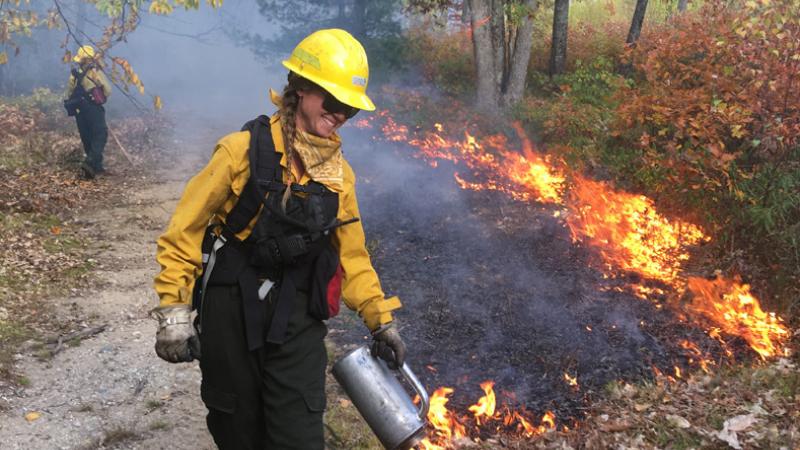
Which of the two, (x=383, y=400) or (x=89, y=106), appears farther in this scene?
(x=89, y=106)

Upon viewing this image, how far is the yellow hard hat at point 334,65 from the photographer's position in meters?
2.74

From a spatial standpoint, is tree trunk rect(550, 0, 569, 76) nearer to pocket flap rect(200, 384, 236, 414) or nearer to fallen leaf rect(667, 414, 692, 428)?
fallen leaf rect(667, 414, 692, 428)

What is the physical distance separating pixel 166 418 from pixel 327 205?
2483 millimetres

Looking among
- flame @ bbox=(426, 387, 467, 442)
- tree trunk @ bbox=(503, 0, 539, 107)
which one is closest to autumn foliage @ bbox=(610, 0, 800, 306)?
flame @ bbox=(426, 387, 467, 442)

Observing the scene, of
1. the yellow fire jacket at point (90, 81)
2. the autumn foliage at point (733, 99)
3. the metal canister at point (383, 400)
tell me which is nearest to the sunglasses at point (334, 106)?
the metal canister at point (383, 400)

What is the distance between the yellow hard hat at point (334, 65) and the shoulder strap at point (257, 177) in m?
0.34

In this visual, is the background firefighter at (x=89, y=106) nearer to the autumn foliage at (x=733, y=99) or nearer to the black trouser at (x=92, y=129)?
the black trouser at (x=92, y=129)

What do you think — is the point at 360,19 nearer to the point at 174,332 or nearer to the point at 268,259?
the point at 268,259

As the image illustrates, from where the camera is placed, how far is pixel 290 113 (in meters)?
2.82

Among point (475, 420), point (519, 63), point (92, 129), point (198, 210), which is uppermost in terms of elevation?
point (198, 210)

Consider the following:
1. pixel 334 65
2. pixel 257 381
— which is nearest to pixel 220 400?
pixel 257 381

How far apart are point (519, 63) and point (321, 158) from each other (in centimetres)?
944

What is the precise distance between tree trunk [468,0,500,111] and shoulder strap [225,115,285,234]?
9289 millimetres

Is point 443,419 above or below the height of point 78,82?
below
